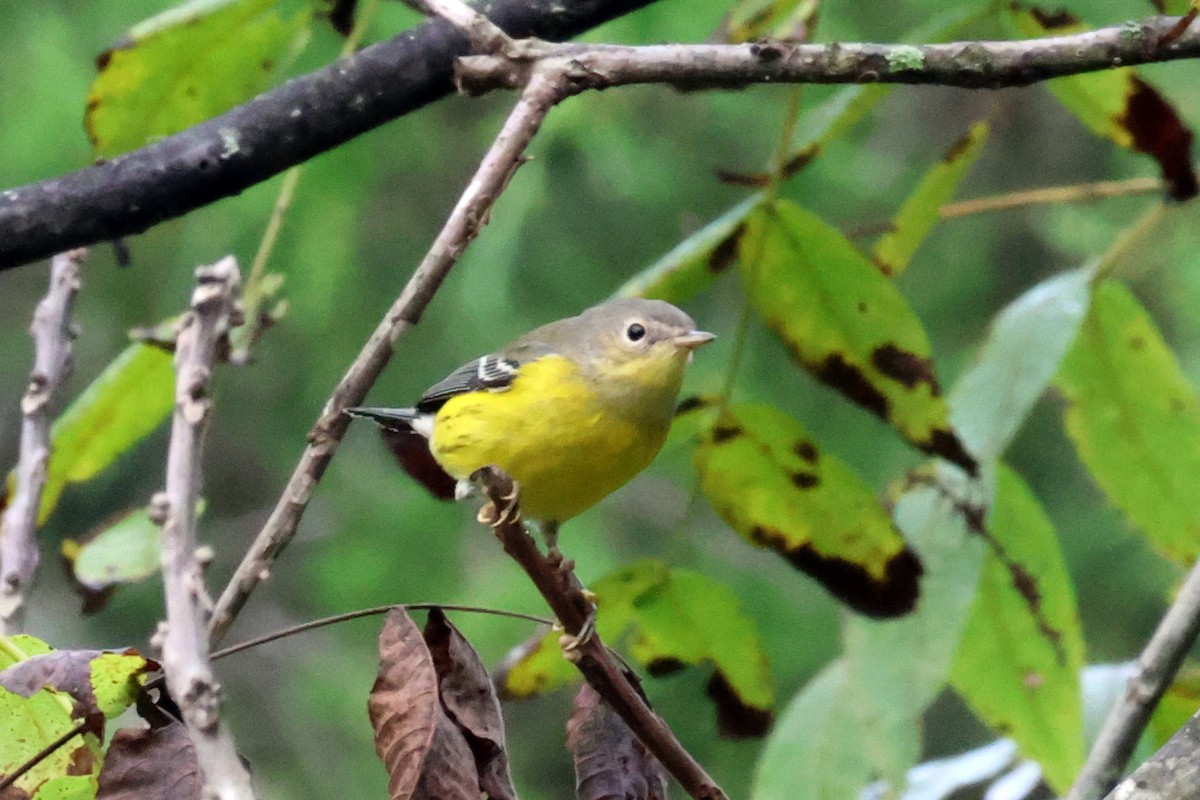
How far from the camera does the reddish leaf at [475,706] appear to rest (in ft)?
4.54

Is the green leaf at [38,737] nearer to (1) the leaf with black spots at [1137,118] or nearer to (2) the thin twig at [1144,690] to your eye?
(2) the thin twig at [1144,690]

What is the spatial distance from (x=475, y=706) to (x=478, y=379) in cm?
137

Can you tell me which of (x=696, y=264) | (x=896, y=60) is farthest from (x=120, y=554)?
(x=896, y=60)

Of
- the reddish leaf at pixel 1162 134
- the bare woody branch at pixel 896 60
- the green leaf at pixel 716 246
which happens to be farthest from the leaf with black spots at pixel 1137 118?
the bare woody branch at pixel 896 60

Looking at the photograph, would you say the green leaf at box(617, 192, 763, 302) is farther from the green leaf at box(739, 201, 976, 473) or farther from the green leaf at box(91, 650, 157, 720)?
the green leaf at box(91, 650, 157, 720)

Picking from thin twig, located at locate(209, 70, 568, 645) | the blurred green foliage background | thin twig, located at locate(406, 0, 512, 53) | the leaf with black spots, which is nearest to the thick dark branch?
thin twig, located at locate(406, 0, 512, 53)

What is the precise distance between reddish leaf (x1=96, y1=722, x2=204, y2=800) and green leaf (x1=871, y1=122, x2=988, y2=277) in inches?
59.6

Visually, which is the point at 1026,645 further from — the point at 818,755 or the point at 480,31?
the point at 480,31

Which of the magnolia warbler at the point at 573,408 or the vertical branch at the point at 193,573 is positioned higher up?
the vertical branch at the point at 193,573

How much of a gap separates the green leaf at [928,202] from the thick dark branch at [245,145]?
0.71 metres

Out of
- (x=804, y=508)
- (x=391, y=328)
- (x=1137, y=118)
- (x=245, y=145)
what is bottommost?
(x=804, y=508)

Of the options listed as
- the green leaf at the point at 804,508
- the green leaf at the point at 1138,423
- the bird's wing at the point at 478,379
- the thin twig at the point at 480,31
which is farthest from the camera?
the bird's wing at the point at 478,379

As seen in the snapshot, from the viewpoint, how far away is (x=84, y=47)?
19.7ft

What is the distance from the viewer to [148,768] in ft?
4.24
